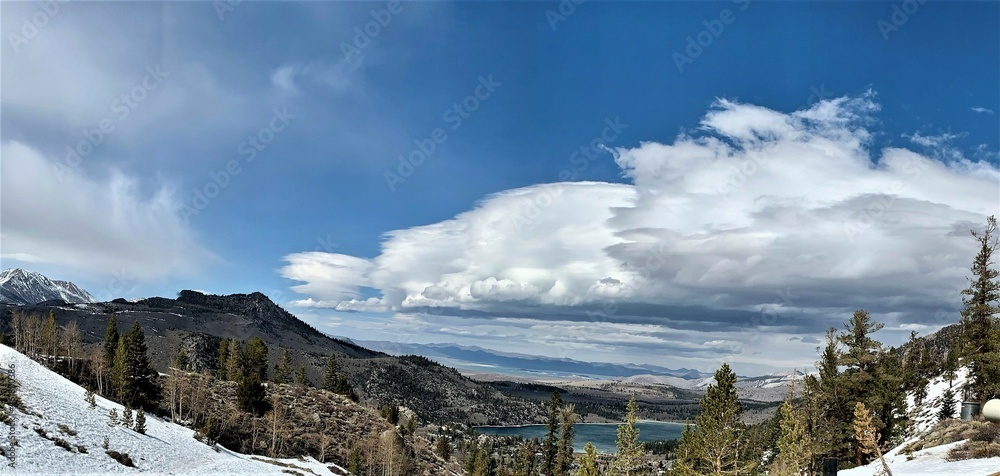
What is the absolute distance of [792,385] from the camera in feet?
144

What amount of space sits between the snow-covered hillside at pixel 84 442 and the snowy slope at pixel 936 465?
51.3 meters

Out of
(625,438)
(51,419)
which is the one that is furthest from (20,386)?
(625,438)

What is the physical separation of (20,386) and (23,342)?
77364 millimetres

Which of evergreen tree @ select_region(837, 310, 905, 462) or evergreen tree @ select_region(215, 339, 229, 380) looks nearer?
evergreen tree @ select_region(837, 310, 905, 462)

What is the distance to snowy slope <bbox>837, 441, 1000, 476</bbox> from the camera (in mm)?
27266

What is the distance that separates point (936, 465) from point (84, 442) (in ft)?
192

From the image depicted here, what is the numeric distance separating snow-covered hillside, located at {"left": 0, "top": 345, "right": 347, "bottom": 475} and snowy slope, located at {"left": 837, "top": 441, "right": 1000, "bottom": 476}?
51339 mm

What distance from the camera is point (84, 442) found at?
4047 cm

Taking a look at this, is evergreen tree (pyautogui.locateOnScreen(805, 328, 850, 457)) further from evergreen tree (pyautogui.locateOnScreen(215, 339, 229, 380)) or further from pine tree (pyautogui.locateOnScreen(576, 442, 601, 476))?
evergreen tree (pyautogui.locateOnScreen(215, 339, 229, 380))

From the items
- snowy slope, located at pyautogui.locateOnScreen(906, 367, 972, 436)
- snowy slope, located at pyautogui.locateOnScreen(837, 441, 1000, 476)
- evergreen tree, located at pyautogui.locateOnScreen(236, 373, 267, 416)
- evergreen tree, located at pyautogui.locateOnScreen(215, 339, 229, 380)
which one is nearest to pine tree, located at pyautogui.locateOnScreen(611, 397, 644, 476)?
snowy slope, located at pyautogui.locateOnScreen(837, 441, 1000, 476)

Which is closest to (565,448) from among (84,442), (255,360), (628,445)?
(628,445)

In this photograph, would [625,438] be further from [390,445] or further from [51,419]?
[390,445]

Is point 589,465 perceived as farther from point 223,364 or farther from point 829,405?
point 223,364

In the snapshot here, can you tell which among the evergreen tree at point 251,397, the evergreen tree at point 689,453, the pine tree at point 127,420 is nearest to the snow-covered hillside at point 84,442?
the pine tree at point 127,420
